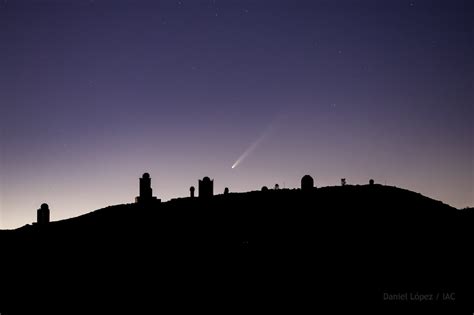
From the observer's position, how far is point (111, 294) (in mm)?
19312

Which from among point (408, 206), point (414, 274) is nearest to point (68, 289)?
point (414, 274)

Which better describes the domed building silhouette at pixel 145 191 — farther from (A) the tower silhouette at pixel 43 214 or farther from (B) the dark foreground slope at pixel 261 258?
(A) the tower silhouette at pixel 43 214

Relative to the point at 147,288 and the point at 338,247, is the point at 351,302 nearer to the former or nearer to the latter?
the point at 338,247

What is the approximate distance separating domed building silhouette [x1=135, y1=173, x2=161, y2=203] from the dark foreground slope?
1162mm

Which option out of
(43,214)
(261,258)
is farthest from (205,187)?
(43,214)

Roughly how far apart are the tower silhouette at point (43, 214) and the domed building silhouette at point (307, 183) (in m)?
20.1

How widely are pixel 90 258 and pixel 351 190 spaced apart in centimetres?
1739

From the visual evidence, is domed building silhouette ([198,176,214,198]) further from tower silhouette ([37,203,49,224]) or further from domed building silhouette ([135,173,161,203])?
tower silhouette ([37,203,49,224])

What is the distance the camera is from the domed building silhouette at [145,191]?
96.6 ft

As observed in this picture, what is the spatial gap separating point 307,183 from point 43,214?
2065cm

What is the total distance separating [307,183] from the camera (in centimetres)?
2938

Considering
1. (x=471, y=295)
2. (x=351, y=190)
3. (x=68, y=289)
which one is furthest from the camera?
(x=351, y=190)

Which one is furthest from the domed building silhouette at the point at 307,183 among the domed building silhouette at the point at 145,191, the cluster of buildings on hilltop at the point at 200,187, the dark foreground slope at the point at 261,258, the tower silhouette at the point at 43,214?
the tower silhouette at the point at 43,214

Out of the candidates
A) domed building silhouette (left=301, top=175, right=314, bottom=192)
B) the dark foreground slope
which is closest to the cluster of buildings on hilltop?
domed building silhouette (left=301, top=175, right=314, bottom=192)
